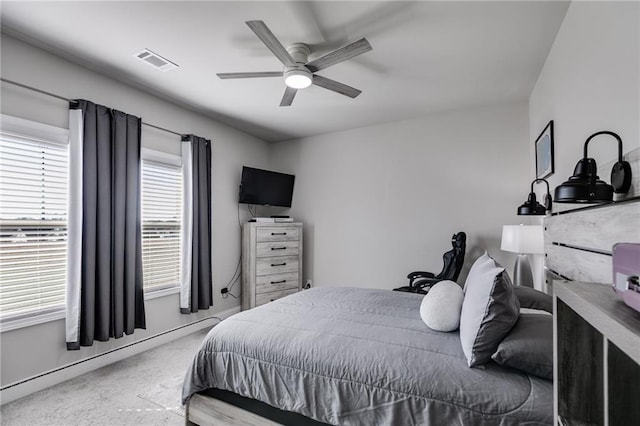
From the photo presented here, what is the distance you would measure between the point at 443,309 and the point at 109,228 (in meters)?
2.81

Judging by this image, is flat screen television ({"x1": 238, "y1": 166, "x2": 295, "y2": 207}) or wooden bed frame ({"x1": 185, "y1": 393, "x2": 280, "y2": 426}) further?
flat screen television ({"x1": 238, "y1": 166, "x2": 295, "y2": 207})

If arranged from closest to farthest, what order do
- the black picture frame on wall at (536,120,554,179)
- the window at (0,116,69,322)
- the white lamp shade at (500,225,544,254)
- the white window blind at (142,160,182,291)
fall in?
the window at (0,116,69,322) < the black picture frame on wall at (536,120,554,179) < the white lamp shade at (500,225,544,254) < the white window blind at (142,160,182,291)

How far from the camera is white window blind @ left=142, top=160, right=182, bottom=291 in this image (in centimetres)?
333

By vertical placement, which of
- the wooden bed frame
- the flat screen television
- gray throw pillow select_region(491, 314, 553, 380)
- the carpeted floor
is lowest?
the carpeted floor

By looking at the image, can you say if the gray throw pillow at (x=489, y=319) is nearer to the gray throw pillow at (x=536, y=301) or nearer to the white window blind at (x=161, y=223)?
the gray throw pillow at (x=536, y=301)

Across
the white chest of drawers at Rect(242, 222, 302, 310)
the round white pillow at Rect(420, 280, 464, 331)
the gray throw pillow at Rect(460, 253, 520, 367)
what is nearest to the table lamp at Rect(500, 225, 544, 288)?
the round white pillow at Rect(420, 280, 464, 331)

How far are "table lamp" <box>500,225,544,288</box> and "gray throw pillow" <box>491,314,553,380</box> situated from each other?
4.59 ft

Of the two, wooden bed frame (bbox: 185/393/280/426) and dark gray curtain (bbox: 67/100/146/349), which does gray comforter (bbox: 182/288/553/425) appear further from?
dark gray curtain (bbox: 67/100/146/349)

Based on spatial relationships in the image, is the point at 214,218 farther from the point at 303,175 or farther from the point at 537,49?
the point at 537,49

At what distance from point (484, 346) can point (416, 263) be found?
2739 millimetres

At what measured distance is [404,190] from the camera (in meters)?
4.16

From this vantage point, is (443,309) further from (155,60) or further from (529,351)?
(155,60)

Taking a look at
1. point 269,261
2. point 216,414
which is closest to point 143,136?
point 269,261

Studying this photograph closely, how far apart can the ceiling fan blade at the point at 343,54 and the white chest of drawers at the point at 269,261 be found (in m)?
2.56
